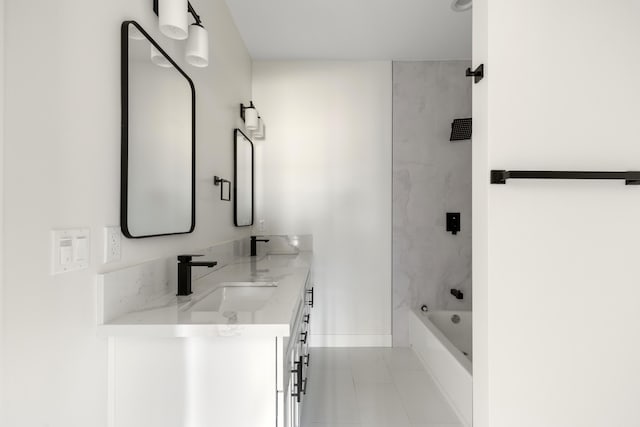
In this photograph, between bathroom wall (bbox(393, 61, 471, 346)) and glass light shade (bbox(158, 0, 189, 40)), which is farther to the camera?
bathroom wall (bbox(393, 61, 471, 346))

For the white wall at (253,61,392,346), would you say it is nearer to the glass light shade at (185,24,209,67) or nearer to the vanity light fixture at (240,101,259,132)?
the vanity light fixture at (240,101,259,132)

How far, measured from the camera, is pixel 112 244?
1077 millimetres

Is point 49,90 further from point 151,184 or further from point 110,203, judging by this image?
point 151,184

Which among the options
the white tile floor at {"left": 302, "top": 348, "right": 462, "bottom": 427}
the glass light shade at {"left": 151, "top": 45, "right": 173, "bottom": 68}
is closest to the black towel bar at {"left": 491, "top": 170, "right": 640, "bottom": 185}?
the glass light shade at {"left": 151, "top": 45, "right": 173, "bottom": 68}

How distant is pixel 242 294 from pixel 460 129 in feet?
8.15

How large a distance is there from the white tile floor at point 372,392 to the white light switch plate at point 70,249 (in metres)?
1.62

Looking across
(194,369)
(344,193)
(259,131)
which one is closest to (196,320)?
(194,369)

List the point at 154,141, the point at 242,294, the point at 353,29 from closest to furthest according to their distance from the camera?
1. the point at 154,141
2. the point at 242,294
3. the point at 353,29

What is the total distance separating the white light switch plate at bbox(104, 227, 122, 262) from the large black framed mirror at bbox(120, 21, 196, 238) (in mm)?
33

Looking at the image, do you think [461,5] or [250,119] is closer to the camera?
[461,5]

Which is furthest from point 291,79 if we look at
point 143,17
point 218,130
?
point 143,17

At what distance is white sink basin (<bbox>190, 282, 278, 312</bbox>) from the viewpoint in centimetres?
152

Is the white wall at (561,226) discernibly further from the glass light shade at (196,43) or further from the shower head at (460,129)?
the shower head at (460,129)

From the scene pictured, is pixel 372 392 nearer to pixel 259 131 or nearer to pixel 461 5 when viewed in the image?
pixel 259 131
